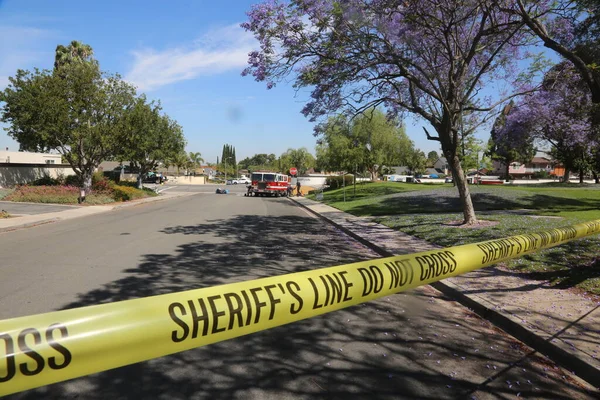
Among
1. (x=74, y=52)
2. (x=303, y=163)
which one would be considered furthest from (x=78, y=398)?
(x=303, y=163)

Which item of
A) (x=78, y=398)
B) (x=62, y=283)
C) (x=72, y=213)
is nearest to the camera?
(x=78, y=398)

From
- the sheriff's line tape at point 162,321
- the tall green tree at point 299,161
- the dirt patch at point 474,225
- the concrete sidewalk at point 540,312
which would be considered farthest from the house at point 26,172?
the tall green tree at point 299,161

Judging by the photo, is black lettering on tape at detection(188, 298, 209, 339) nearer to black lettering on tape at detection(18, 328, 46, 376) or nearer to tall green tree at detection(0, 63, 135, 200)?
black lettering on tape at detection(18, 328, 46, 376)

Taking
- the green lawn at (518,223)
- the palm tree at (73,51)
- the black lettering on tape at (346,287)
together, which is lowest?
the green lawn at (518,223)

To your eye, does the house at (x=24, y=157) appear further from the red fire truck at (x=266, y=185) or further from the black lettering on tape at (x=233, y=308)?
the black lettering on tape at (x=233, y=308)

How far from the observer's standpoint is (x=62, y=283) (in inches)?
244

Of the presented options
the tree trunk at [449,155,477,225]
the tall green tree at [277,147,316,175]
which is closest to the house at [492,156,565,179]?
the tall green tree at [277,147,316,175]

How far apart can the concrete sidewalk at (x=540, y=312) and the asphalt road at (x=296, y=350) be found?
18 centimetres

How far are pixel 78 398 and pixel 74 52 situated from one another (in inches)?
1618

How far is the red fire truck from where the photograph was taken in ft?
121

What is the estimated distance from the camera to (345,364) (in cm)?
370

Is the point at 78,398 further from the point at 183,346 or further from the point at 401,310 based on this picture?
the point at 401,310

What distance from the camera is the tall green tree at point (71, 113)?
21297 mm

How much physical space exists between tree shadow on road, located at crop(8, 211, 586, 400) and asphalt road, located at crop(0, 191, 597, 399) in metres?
0.01
